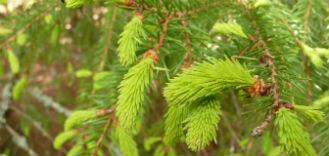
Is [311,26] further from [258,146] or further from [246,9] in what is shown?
[258,146]

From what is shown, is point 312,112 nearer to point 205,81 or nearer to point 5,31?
point 205,81

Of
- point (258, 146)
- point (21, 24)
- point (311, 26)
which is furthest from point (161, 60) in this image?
Result: point (258, 146)

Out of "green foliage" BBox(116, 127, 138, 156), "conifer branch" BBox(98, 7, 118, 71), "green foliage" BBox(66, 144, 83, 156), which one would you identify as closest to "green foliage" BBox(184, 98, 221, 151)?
"green foliage" BBox(116, 127, 138, 156)

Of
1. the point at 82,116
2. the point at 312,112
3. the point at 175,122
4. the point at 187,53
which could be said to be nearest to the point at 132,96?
the point at 175,122

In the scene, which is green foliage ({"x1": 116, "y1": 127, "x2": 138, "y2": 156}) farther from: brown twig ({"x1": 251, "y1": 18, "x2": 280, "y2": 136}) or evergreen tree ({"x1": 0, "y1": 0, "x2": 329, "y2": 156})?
brown twig ({"x1": 251, "y1": 18, "x2": 280, "y2": 136})

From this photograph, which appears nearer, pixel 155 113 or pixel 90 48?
pixel 90 48

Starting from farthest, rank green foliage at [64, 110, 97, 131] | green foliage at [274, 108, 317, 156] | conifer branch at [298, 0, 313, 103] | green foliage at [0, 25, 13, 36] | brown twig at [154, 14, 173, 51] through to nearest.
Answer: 1. green foliage at [0, 25, 13, 36]
2. green foliage at [64, 110, 97, 131]
3. conifer branch at [298, 0, 313, 103]
4. brown twig at [154, 14, 173, 51]
5. green foliage at [274, 108, 317, 156]

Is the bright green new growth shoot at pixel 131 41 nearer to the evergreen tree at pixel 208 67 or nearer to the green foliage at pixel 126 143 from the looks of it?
the evergreen tree at pixel 208 67
